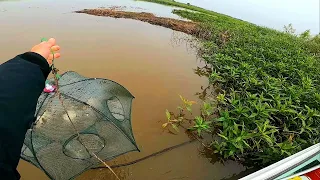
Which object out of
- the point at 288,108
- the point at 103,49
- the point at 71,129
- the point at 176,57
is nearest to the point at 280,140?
the point at 288,108

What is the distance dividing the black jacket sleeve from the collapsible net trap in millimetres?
1657

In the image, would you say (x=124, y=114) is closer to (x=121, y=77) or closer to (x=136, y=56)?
(x=121, y=77)

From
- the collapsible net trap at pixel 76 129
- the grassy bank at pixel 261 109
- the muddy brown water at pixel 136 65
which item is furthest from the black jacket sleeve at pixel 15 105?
the grassy bank at pixel 261 109

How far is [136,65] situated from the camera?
6.56m

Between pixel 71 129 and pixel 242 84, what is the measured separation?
3.74 m

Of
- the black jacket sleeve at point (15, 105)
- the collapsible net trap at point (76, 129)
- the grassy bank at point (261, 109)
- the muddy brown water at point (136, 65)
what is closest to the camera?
the black jacket sleeve at point (15, 105)

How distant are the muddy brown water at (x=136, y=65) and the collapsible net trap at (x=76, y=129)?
49 centimetres

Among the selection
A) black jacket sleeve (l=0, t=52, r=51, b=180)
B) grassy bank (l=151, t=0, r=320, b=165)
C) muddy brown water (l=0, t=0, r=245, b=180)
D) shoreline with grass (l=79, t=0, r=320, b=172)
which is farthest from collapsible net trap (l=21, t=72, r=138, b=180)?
black jacket sleeve (l=0, t=52, r=51, b=180)

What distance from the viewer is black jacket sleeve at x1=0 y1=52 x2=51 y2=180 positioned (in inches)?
32.3

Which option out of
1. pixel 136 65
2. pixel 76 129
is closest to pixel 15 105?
pixel 76 129

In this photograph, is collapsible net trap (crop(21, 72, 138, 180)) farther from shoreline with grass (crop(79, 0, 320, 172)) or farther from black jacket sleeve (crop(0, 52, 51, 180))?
black jacket sleeve (crop(0, 52, 51, 180))

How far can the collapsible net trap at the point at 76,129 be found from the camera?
261 cm

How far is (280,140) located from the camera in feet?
13.2

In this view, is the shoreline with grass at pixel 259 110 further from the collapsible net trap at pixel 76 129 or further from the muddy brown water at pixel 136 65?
the collapsible net trap at pixel 76 129
